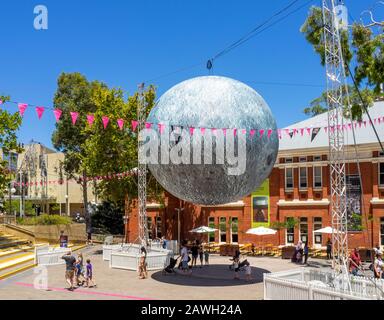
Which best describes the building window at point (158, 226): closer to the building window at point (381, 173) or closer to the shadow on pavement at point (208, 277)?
the shadow on pavement at point (208, 277)

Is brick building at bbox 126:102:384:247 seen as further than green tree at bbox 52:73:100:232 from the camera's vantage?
No

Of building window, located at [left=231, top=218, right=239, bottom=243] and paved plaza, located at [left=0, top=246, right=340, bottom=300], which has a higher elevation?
building window, located at [left=231, top=218, right=239, bottom=243]

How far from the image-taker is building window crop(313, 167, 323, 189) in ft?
119

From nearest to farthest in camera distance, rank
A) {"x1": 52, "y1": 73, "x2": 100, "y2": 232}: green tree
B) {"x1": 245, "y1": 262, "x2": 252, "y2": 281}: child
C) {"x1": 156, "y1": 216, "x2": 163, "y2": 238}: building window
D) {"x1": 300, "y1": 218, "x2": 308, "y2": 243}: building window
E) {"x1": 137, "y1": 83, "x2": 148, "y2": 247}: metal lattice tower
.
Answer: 1. {"x1": 245, "y1": 262, "x2": 252, "y2": 281}: child
2. {"x1": 137, "y1": 83, "x2": 148, "y2": 247}: metal lattice tower
3. {"x1": 300, "y1": 218, "x2": 308, "y2": 243}: building window
4. {"x1": 156, "y1": 216, "x2": 163, "y2": 238}: building window
5. {"x1": 52, "y1": 73, "x2": 100, "y2": 232}: green tree

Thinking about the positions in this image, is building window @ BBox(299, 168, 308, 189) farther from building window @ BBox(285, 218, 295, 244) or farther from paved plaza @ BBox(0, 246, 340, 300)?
paved plaza @ BBox(0, 246, 340, 300)

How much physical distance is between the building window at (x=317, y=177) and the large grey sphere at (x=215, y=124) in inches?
740

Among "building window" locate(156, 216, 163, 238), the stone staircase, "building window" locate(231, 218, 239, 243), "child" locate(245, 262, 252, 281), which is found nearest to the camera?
"child" locate(245, 262, 252, 281)

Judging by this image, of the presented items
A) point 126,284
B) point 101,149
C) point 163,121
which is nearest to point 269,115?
point 163,121

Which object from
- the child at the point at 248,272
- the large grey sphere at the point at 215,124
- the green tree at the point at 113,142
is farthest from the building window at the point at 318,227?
the large grey sphere at the point at 215,124

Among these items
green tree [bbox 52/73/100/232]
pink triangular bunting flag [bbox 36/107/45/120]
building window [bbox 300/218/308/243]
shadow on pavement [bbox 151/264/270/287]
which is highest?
green tree [bbox 52/73/100/232]

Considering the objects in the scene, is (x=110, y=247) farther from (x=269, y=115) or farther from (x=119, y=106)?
(x=269, y=115)

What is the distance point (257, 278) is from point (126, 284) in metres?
6.22

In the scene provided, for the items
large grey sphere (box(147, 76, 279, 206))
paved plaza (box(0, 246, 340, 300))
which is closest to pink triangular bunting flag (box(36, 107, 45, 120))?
large grey sphere (box(147, 76, 279, 206))

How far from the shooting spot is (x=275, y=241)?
37.8 m
